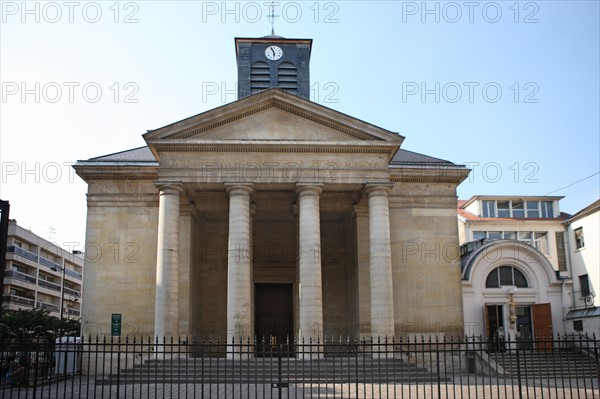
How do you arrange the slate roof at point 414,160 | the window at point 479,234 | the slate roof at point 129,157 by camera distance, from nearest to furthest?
the slate roof at point 129,157 → the slate roof at point 414,160 → the window at point 479,234

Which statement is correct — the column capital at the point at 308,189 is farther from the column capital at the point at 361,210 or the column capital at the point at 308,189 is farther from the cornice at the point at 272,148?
the column capital at the point at 361,210

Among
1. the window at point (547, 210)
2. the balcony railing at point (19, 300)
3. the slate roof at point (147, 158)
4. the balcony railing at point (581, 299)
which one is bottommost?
the balcony railing at point (581, 299)

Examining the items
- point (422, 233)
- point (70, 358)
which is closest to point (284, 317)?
point (422, 233)

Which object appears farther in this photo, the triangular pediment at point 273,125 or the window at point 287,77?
the window at point 287,77

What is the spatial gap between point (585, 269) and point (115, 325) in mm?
26789

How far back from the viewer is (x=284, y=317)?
36250mm

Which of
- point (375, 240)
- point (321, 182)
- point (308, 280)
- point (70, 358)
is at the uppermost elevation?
point (321, 182)

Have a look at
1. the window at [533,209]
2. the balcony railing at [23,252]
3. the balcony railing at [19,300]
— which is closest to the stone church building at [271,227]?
the window at [533,209]

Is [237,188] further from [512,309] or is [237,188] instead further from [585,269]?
[585,269]

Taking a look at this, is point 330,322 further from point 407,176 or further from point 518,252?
point 518,252

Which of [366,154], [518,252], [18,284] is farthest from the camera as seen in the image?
[18,284]

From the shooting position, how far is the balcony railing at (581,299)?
35.5 meters

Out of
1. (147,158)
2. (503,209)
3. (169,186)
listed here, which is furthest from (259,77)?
(503,209)

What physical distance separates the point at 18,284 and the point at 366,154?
4559cm
